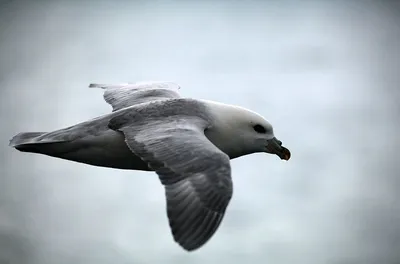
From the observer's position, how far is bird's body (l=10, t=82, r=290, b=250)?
8.73 metres

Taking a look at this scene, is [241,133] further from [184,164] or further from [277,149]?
[184,164]

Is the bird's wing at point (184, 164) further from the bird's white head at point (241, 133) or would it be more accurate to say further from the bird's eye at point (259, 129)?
the bird's eye at point (259, 129)

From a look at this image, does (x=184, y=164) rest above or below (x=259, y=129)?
above

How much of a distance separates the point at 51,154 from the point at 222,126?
2.16 metres

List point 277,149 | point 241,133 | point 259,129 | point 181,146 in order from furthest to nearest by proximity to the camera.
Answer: point 277,149
point 259,129
point 241,133
point 181,146

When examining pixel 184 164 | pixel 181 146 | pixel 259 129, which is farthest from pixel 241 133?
pixel 184 164

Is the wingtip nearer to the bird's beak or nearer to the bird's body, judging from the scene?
the bird's body

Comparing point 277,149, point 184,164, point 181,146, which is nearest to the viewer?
point 184,164

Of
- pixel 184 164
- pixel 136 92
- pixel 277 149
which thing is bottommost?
pixel 277 149

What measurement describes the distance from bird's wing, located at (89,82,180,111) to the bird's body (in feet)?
5.43

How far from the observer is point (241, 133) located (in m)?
11.0

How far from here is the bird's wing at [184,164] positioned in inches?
336

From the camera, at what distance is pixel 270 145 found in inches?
446

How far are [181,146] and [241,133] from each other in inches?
65.0
